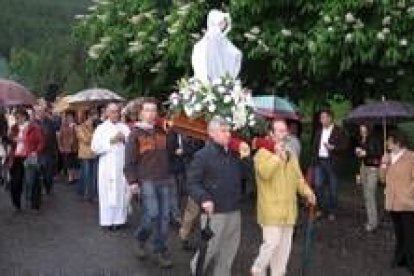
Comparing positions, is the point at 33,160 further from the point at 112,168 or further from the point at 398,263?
the point at 398,263

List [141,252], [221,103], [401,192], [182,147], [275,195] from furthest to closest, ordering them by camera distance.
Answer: [182,147], [141,252], [401,192], [221,103], [275,195]

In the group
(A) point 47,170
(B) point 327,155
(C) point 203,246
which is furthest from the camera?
(A) point 47,170

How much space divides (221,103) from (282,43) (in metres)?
8.00

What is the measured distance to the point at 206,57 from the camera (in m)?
12.5

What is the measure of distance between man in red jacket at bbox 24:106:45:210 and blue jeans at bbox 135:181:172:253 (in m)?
6.07

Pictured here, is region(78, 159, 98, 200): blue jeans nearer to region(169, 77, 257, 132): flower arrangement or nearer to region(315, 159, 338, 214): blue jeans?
region(315, 159, 338, 214): blue jeans

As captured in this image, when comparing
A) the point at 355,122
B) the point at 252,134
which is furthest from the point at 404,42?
the point at 252,134

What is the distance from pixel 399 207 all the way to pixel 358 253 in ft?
5.32

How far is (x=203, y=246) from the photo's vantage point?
33.5 ft

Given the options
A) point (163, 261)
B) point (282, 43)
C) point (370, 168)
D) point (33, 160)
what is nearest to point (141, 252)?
point (163, 261)

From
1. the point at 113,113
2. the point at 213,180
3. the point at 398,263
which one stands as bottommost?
the point at 398,263

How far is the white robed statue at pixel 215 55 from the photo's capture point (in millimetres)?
12445

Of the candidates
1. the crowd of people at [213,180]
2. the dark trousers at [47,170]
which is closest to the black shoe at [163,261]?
the crowd of people at [213,180]

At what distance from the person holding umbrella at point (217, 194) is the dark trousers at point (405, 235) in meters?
2.74
